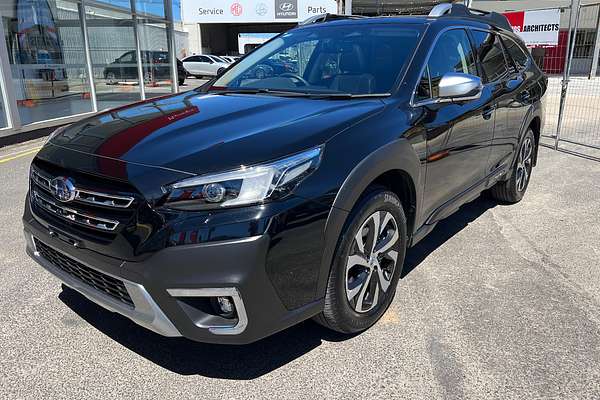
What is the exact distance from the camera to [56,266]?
8.73 feet

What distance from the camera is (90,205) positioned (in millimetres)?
2291

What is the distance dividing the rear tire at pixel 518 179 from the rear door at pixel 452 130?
110 centimetres

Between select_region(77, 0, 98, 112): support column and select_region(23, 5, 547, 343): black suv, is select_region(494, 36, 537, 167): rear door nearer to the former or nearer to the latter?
select_region(23, 5, 547, 343): black suv

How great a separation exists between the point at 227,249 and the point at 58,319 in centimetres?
155

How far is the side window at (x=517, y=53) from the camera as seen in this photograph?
480 centimetres

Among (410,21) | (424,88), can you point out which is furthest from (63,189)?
(410,21)

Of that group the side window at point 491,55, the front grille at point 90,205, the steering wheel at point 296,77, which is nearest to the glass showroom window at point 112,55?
the steering wheel at point 296,77

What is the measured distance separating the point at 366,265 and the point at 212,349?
94 centimetres

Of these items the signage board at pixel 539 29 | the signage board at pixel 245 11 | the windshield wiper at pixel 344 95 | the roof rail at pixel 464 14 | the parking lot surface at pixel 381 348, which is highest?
the signage board at pixel 245 11

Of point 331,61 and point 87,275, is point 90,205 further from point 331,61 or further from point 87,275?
point 331,61

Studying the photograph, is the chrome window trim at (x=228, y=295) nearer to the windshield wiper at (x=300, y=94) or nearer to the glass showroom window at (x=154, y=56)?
the windshield wiper at (x=300, y=94)

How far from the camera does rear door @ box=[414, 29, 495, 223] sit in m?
3.20

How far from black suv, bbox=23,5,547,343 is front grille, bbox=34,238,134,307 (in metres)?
0.01

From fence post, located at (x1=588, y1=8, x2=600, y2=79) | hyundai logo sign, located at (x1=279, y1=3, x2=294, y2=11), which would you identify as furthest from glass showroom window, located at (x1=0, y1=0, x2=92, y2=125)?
hyundai logo sign, located at (x1=279, y1=3, x2=294, y2=11)
